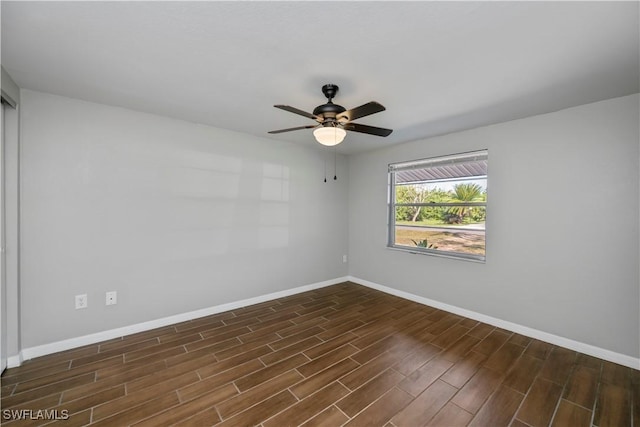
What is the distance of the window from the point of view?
3279 mm

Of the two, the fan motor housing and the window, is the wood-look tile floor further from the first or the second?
the fan motor housing

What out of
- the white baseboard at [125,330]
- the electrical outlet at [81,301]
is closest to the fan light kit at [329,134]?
the white baseboard at [125,330]

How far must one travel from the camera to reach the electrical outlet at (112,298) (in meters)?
2.64

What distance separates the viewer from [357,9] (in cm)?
137

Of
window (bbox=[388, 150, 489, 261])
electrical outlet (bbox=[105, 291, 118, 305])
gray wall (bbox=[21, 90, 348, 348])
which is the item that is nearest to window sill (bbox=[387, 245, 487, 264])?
window (bbox=[388, 150, 489, 261])

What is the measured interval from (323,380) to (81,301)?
233 centimetres

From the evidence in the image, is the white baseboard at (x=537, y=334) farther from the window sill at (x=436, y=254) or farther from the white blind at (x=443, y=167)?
the white blind at (x=443, y=167)

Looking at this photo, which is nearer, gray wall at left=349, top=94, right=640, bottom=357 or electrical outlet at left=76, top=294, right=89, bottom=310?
gray wall at left=349, top=94, right=640, bottom=357

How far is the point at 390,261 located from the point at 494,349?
181 centimetres

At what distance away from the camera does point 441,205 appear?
3631mm

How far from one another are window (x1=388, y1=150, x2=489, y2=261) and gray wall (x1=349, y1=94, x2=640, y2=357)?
0.14 metres

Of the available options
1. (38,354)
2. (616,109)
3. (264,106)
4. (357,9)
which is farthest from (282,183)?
(616,109)

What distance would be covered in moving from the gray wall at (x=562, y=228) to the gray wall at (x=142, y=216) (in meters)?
2.31

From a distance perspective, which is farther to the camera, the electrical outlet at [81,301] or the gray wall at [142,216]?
the electrical outlet at [81,301]
